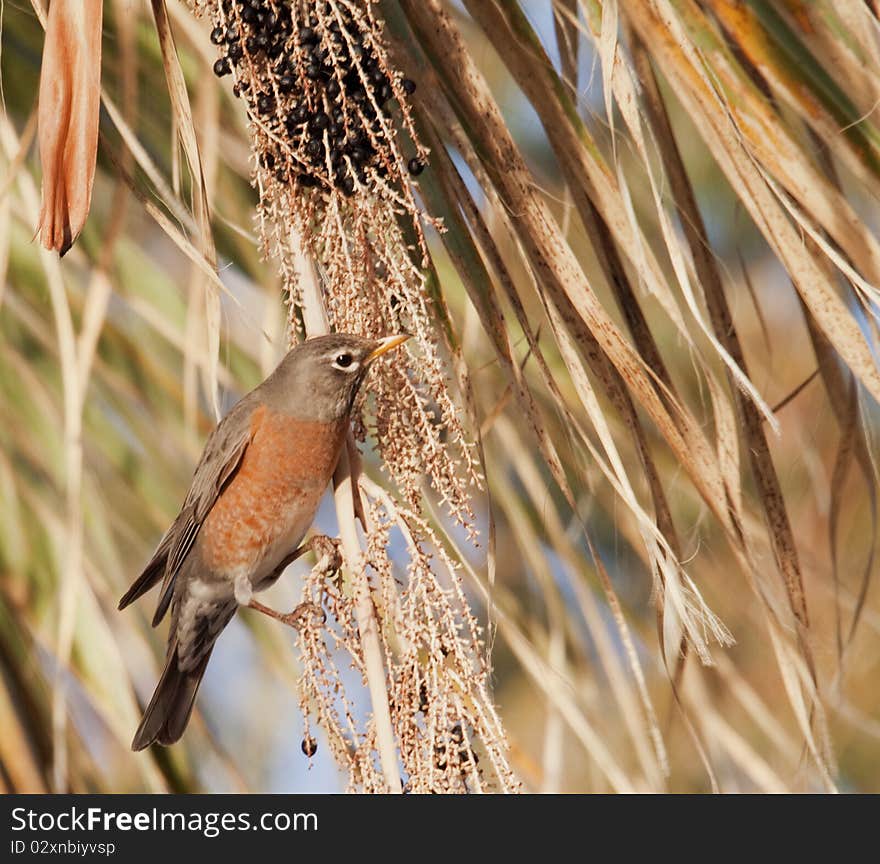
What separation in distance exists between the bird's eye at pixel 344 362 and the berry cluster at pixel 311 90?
308mm

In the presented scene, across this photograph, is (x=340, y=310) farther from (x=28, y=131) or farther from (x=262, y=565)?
(x=262, y=565)

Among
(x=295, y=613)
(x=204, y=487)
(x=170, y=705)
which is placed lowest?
(x=170, y=705)

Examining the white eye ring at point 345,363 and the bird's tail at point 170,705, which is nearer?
the white eye ring at point 345,363

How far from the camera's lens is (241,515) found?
8.38 ft

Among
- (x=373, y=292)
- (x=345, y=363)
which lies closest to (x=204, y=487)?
(x=345, y=363)

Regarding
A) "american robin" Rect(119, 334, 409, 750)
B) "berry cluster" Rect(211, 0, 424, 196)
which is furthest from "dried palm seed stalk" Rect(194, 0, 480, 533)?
"american robin" Rect(119, 334, 409, 750)

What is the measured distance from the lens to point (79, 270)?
229 cm

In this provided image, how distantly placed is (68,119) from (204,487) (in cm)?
104

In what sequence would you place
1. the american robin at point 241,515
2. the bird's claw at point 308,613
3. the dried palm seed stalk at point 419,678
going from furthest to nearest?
the american robin at point 241,515 → the bird's claw at point 308,613 → the dried palm seed stalk at point 419,678

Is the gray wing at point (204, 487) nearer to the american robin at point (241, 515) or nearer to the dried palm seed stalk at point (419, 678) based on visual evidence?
the american robin at point (241, 515)

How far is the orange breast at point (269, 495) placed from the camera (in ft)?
7.75

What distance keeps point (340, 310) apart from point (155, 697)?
95cm

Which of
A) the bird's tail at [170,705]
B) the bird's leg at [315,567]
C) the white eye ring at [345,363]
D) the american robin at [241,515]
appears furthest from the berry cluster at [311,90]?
the bird's tail at [170,705]

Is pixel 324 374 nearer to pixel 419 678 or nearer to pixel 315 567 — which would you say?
pixel 315 567
